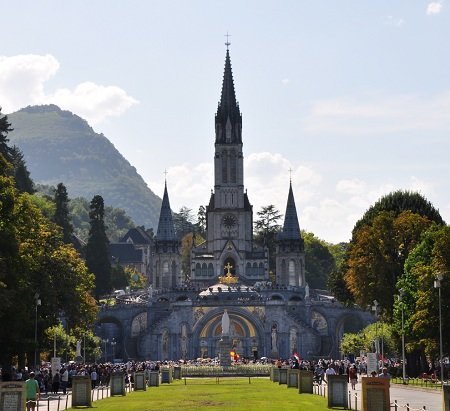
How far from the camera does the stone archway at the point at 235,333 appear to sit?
15400cm

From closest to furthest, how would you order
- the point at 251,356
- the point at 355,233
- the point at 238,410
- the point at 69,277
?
the point at 238,410, the point at 69,277, the point at 355,233, the point at 251,356

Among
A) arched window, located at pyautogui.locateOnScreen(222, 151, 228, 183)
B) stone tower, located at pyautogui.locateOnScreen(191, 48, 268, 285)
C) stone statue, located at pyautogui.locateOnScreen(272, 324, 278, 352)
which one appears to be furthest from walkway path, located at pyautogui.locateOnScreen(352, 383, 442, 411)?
arched window, located at pyautogui.locateOnScreen(222, 151, 228, 183)

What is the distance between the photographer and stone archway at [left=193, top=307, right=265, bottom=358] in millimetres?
154000

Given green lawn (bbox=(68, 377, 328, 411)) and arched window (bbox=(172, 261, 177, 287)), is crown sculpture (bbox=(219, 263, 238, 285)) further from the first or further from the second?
green lawn (bbox=(68, 377, 328, 411))

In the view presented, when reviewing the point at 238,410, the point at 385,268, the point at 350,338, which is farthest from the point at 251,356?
the point at 238,410

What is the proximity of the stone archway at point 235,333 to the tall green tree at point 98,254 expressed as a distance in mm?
15763

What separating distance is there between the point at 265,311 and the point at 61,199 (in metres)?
30.3

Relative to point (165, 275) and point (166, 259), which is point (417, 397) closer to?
point (165, 275)

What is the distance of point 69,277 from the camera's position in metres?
85.1

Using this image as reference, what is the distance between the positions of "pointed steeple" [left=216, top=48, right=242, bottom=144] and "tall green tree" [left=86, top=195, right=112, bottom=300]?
33.1 meters

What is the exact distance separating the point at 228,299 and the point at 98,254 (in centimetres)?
1841

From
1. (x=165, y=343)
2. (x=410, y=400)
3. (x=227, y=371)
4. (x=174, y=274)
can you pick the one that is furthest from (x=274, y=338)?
(x=410, y=400)

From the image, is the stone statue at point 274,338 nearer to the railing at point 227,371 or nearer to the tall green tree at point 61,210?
the tall green tree at point 61,210

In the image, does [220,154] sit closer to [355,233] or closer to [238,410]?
[355,233]
